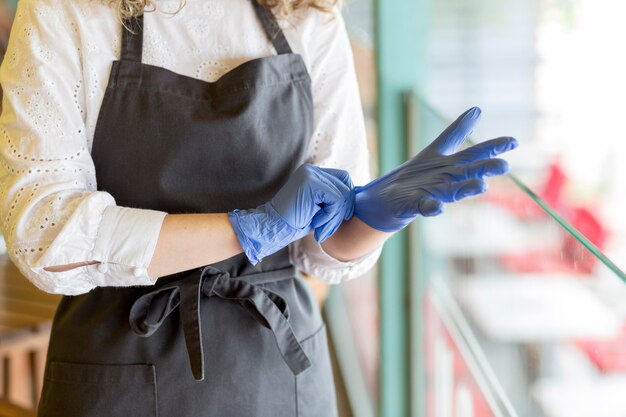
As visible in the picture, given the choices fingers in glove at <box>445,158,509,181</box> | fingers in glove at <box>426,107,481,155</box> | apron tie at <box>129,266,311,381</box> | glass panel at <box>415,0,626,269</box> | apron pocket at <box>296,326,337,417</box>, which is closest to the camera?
fingers in glove at <box>445,158,509,181</box>

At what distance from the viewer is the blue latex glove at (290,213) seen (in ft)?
3.65

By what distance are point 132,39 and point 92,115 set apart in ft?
0.49

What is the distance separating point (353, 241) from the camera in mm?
1268

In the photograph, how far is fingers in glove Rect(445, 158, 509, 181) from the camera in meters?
0.95

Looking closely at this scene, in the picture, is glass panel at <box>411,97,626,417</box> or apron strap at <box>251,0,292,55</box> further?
apron strap at <box>251,0,292,55</box>

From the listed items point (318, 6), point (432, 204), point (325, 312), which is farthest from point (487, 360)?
point (325, 312)

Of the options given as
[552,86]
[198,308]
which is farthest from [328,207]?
[552,86]

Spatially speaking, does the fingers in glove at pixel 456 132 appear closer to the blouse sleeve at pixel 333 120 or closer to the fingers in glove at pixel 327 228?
the fingers in glove at pixel 327 228

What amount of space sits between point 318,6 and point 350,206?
15.5 inches

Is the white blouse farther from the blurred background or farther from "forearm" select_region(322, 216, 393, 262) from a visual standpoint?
the blurred background

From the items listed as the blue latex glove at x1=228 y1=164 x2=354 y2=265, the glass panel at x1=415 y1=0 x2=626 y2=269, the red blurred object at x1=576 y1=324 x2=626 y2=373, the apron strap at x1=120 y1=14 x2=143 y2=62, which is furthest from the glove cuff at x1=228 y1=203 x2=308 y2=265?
the glass panel at x1=415 y1=0 x2=626 y2=269

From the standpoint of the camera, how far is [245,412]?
50.0 inches

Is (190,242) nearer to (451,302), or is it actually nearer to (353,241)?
(353,241)

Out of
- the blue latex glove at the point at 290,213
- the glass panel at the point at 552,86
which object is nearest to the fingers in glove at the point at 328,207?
the blue latex glove at the point at 290,213
